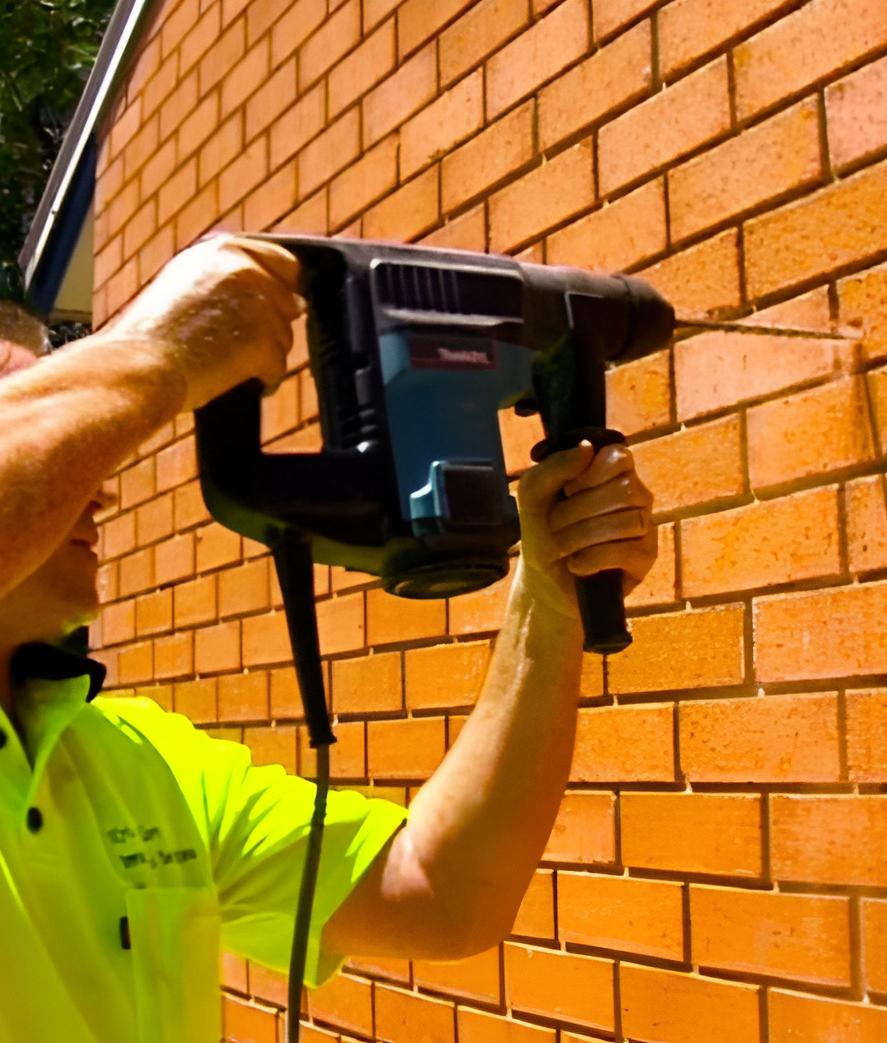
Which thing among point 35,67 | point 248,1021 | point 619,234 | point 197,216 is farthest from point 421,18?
point 35,67

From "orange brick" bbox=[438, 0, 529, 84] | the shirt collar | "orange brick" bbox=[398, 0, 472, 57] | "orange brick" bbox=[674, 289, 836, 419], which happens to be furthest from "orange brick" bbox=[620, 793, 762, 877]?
"orange brick" bbox=[398, 0, 472, 57]

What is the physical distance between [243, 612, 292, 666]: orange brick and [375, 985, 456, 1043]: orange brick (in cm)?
62

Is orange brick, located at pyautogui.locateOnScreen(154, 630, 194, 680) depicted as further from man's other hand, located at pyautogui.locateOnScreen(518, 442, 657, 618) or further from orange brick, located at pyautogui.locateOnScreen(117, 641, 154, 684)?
man's other hand, located at pyautogui.locateOnScreen(518, 442, 657, 618)

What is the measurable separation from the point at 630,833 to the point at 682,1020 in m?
0.22

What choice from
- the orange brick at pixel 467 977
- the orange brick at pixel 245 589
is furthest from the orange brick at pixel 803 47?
the orange brick at pixel 245 589

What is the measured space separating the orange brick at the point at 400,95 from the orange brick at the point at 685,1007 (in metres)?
1.36

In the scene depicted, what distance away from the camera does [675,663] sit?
1516mm

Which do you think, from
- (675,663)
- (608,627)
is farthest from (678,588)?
(608,627)

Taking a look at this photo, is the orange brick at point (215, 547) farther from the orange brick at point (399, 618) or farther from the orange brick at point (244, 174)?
the orange brick at point (244, 174)

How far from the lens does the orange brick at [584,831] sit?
160 centimetres

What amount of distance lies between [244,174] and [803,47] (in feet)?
4.93

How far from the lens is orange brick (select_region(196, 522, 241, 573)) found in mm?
2516

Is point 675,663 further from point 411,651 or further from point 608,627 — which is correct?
point 411,651

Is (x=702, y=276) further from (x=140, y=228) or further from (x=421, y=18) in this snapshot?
(x=140, y=228)
